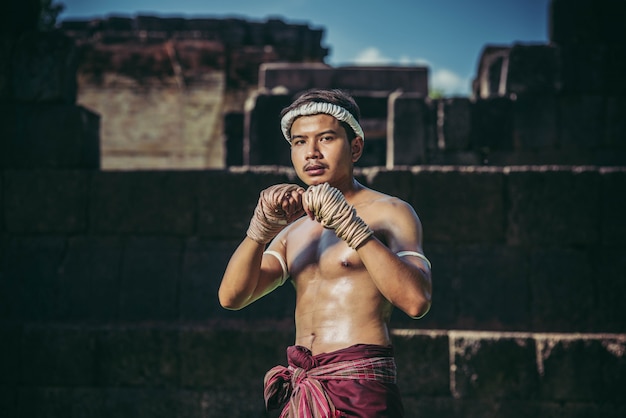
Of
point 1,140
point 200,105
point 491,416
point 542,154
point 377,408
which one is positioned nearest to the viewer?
point 377,408

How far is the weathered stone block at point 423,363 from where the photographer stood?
5.74 m

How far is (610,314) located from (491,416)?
1379mm

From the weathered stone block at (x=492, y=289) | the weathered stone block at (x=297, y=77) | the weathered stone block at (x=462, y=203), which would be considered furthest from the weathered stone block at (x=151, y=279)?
the weathered stone block at (x=297, y=77)

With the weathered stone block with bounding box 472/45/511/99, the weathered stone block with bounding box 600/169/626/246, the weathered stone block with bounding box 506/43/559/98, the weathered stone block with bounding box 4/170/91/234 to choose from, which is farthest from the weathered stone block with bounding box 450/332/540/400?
the weathered stone block with bounding box 4/170/91/234

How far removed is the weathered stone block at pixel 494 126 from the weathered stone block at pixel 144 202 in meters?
3.06

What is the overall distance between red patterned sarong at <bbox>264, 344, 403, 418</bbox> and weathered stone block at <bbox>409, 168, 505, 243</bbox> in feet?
10.9

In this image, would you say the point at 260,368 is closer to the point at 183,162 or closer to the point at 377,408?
the point at 377,408

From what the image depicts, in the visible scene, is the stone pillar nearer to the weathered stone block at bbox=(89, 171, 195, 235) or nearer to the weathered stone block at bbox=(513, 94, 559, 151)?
the weathered stone block at bbox=(89, 171, 195, 235)

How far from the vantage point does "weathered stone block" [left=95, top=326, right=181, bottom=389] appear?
597 centimetres

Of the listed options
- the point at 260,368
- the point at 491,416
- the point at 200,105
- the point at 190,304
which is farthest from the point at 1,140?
the point at 200,105

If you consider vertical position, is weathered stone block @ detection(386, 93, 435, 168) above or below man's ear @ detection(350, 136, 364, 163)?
above

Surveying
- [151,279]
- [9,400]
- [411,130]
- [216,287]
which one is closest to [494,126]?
[411,130]

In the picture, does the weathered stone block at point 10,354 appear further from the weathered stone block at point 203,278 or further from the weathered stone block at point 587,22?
the weathered stone block at point 587,22

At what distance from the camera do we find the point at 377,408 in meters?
2.77
